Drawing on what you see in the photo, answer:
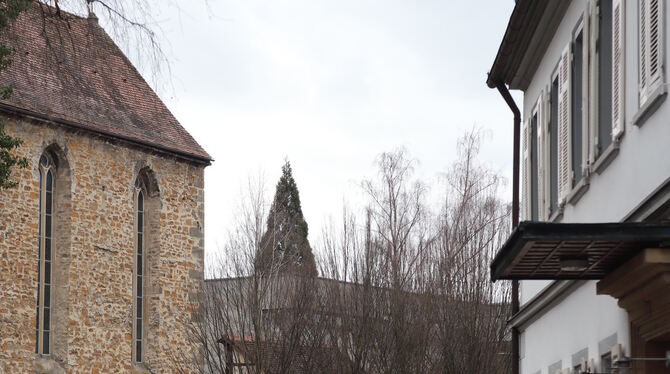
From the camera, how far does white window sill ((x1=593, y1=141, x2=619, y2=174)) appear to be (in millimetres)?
10953

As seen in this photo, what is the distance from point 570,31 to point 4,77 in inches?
886

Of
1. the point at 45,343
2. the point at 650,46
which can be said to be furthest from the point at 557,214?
the point at 45,343

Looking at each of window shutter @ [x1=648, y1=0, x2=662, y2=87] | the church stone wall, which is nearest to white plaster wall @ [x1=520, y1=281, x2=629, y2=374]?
window shutter @ [x1=648, y1=0, x2=662, y2=87]

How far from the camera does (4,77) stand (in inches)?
1330

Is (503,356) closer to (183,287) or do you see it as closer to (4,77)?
(183,287)

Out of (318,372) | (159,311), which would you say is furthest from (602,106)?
(159,311)

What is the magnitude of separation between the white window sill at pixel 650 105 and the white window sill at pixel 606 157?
0.82m

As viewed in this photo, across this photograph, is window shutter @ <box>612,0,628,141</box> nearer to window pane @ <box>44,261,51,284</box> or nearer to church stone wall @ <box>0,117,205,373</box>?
church stone wall @ <box>0,117,205,373</box>

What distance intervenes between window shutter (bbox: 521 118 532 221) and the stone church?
59.8 feet

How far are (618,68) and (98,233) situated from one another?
1133 inches

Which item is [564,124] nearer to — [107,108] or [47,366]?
[47,366]

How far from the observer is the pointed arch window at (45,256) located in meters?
Answer: 36.4

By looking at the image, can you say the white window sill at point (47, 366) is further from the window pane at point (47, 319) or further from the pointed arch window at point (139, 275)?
the pointed arch window at point (139, 275)

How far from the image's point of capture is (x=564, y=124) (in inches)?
542
